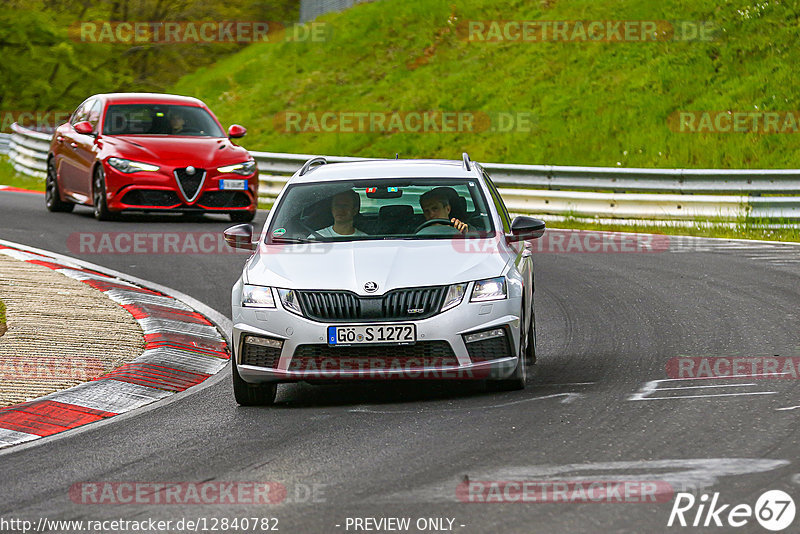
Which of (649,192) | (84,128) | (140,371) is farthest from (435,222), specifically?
(649,192)

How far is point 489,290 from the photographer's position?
8320 millimetres

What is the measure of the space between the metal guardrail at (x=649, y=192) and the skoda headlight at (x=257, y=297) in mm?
9662

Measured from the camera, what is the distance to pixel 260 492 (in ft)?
20.1

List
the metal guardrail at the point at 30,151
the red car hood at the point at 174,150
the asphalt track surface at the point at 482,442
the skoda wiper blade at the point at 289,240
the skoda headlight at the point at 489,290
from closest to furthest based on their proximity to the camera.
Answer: the asphalt track surface at the point at 482,442 → the skoda headlight at the point at 489,290 → the skoda wiper blade at the point at 289,240 → the red car hood at the point at 174,150 → the metal guardrail at the point at 30,151

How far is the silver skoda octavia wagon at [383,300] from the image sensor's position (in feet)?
26.6

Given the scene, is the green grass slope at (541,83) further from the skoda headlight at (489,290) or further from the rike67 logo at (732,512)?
the rike67 logo at (732,512)

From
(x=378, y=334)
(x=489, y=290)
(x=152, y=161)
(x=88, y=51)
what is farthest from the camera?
(x=88, y=51)

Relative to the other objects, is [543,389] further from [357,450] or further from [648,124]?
[648,124]

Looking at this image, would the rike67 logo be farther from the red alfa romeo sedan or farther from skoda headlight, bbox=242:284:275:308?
the red alfa romeo sedan

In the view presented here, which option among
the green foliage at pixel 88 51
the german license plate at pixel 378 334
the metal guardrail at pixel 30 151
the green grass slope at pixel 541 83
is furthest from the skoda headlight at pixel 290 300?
the green foliage at pixel 88 51

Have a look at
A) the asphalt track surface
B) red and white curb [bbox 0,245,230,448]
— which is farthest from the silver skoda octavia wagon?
red and white curb [bbox 0,245,230,448]

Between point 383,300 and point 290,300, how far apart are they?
1.93 feet

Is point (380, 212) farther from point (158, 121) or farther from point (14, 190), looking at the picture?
point (14, 190)

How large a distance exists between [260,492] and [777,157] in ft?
66.7
